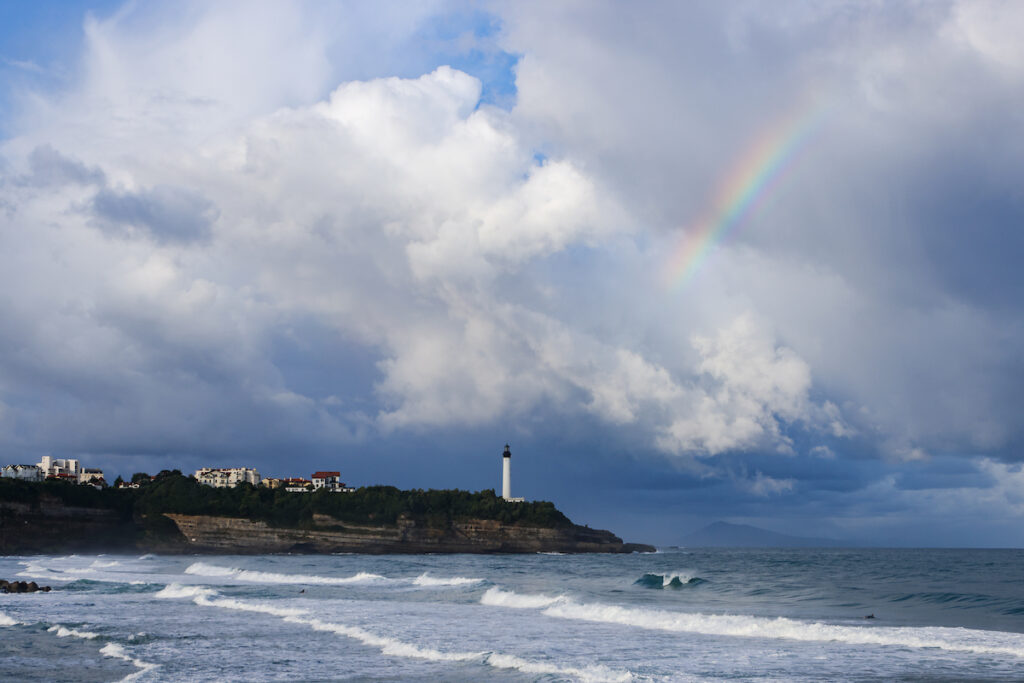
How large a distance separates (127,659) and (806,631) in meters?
20.5

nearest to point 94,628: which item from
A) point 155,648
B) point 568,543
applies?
point 155,648

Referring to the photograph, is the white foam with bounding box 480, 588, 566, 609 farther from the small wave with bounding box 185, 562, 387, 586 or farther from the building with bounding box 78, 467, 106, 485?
the building with bounding box 78, 467, 106, 485

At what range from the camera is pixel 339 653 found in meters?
22.4

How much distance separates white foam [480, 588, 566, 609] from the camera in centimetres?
3896

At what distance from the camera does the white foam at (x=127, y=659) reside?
18.6 meters

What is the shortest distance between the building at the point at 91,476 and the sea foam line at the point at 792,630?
5646 inches

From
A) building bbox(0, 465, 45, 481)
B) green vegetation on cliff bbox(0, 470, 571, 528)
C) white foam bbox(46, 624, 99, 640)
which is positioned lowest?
white foam bbox(46, 624, 99, 640)

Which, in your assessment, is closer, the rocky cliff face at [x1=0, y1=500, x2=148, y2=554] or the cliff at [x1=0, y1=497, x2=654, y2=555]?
the rocky cliff face at [x1=0, y1=500, x2=148, y2=554]

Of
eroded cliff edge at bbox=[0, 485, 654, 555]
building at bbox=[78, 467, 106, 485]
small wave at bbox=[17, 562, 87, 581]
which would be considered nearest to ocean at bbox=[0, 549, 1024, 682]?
small wave at bbox=[17, 562, 87, 581]

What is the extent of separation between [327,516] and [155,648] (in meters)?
108

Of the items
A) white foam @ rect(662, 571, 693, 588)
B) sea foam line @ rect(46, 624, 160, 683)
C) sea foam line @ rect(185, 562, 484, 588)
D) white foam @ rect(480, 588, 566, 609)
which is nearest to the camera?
sea foam line @ rect(46, 624, 160, 683)

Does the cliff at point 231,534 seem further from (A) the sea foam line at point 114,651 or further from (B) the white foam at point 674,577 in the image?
(A) the sea foam line at point 114,651

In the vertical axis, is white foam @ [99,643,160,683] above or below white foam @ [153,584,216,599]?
above

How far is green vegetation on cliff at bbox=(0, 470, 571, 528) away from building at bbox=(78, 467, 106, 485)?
60.0ft
